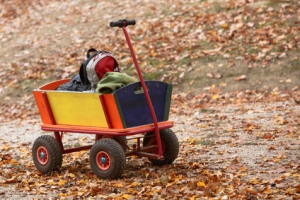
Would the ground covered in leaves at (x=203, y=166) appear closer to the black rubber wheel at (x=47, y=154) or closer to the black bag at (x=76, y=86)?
the black rubber wheel at (x=47, y=154)

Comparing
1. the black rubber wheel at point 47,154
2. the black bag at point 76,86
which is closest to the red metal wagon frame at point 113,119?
the black rubber wheel at point 47,154

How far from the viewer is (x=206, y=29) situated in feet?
42.6

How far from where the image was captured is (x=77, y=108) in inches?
242

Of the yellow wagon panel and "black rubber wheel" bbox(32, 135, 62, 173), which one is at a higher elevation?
the yellow wagon panel

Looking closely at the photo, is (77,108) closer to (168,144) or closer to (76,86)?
(76,86)

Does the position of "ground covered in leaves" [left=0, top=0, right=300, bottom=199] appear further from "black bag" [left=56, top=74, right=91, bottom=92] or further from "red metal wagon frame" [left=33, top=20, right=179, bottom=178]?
"black bag" [left=56, top=74, right=91, bottom=92]

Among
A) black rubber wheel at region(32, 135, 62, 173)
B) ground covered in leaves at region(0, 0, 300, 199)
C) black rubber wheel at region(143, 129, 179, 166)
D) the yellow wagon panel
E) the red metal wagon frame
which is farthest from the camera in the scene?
black rubber wheel at region(32, 135, 62, 173)

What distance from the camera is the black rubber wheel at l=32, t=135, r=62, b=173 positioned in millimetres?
6344

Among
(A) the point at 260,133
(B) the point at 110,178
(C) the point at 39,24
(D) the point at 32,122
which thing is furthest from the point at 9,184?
(C) the point at 39,24

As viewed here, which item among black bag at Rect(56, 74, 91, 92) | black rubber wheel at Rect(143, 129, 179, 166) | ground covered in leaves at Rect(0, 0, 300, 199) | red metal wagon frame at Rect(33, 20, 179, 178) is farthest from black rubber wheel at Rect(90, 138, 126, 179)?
black bag at Rect(56, 74, 91, 92)

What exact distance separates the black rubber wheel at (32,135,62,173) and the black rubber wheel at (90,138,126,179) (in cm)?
58

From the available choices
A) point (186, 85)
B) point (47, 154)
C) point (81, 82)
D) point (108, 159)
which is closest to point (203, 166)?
point (108, 159)

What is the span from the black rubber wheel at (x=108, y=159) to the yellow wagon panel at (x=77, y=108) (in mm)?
217

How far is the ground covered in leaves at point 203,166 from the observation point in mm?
5297
